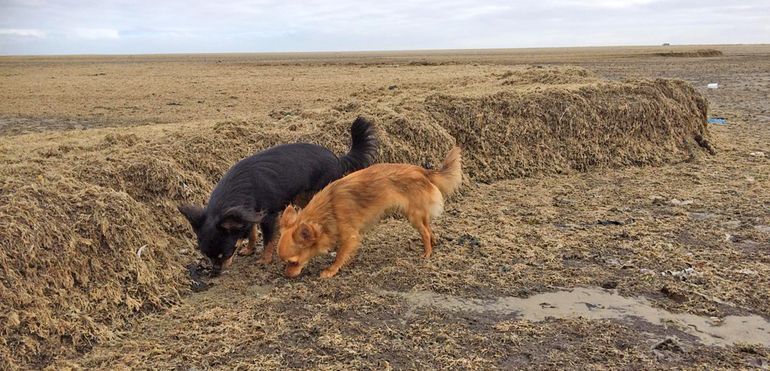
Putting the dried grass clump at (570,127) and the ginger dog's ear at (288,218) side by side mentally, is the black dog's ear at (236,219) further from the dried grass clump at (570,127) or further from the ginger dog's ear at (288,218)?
the dried grass clump at (570,127)

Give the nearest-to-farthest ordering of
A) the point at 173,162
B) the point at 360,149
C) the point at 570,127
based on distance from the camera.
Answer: the point at 173,162, the point at 360,149, the point at 570,127

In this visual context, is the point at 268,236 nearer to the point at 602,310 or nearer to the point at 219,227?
the point at 219,227

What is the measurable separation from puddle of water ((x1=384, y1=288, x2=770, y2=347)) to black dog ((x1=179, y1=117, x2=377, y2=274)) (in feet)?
4.92

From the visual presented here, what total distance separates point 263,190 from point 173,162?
154 cm

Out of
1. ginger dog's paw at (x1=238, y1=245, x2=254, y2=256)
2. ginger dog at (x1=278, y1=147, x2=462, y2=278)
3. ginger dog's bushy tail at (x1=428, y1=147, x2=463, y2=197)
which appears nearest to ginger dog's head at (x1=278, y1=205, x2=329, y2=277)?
ginger dog at (x1=278, y1=147, x2=462, y2=278)

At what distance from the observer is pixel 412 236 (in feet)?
21.2

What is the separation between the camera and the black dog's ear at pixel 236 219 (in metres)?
4.87

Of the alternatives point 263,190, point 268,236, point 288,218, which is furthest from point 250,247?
point 288,218

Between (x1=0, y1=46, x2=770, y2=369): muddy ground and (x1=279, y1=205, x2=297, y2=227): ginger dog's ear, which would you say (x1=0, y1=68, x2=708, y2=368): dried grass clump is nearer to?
(x1=0, y1=46, x2=770, y2=369): muddy ground

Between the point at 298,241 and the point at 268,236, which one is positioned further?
the point at 268,236

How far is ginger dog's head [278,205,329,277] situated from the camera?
515 cm

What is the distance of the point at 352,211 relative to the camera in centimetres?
549

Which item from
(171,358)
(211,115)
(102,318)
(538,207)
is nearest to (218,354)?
(171,358)

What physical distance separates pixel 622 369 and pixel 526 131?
5899mm
